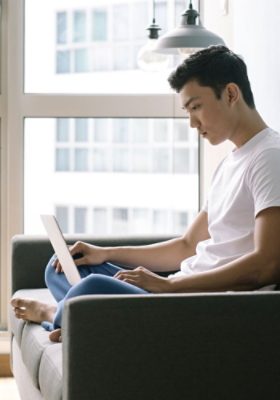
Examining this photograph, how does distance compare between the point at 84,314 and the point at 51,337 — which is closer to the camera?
the point at 84,314

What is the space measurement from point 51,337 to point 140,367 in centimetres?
56

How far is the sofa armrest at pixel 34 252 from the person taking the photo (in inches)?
147

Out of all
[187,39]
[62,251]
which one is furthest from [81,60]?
[62,251]

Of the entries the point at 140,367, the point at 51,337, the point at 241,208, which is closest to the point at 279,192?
the point at 241,208

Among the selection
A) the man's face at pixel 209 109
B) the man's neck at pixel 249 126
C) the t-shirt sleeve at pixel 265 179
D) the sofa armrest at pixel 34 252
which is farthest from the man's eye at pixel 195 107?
the sofa armrest at pixel 34 252

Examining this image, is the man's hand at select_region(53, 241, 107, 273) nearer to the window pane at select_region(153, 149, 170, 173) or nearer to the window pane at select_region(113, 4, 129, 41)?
the window pane at select_region(153, 149, 170, 173)

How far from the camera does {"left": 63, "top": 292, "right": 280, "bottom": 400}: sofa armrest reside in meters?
2.34

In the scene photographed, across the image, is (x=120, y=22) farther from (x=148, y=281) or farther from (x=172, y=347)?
(x=172, y=347)

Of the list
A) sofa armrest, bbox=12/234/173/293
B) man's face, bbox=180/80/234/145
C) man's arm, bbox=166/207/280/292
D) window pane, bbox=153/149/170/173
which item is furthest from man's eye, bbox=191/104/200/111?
window pane, bbox=153/149/170/173

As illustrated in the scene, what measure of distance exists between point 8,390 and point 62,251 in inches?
54.2

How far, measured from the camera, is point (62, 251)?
3.14 metres

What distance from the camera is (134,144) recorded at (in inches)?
188

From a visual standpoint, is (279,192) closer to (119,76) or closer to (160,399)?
(160,399)

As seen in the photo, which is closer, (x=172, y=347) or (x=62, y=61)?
(x=172, y=347)
